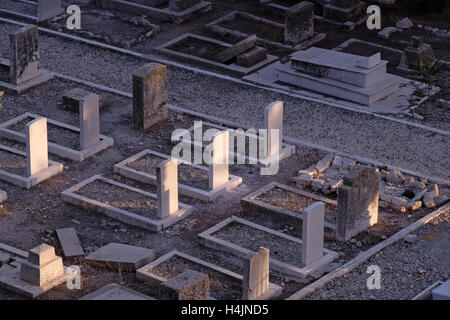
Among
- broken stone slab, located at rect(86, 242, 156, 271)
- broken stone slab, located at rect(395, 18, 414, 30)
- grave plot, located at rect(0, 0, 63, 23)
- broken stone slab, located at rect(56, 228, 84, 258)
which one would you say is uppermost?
broken stone slab, located at rect(395, 18, 414, 30)

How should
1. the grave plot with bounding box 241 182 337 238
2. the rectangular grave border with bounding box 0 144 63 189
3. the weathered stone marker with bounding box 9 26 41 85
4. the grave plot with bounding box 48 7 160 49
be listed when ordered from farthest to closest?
the grave plot with bounding box 48 7 160 49 → the weathered stone marker with bounding box 9 26 41 85 → the rectangular grave border with bounding box 0 144 63 189 → the grave plot with bounding box 241 182 337 238

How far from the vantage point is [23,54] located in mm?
26781

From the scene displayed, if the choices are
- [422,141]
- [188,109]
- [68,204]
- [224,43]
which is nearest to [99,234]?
[68,204]

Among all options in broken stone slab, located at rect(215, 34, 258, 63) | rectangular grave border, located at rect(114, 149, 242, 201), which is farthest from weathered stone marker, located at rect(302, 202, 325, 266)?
broken stone slab, located at rect(215, 34, 258, 63)

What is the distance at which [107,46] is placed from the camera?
95.5 feet

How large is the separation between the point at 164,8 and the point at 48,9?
2901 millimetres

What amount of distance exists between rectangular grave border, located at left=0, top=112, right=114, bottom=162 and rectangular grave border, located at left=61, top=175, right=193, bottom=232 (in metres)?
1.33

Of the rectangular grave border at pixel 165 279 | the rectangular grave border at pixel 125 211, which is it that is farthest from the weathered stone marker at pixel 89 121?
the rectangular grave border at pixel 165 279

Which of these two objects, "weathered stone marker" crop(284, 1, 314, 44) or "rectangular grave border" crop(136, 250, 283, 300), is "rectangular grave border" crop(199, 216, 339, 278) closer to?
"rectangular grave border" crop(136, 250, 283, 300)

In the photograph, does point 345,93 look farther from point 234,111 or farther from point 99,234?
point 99,234

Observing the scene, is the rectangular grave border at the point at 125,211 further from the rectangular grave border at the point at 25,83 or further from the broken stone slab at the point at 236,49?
the broken stone slab at the point at 236,49

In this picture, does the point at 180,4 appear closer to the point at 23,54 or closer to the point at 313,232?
the point at 23,54

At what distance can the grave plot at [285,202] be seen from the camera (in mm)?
21516

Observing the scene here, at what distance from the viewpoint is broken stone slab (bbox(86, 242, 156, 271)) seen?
19.9 m
